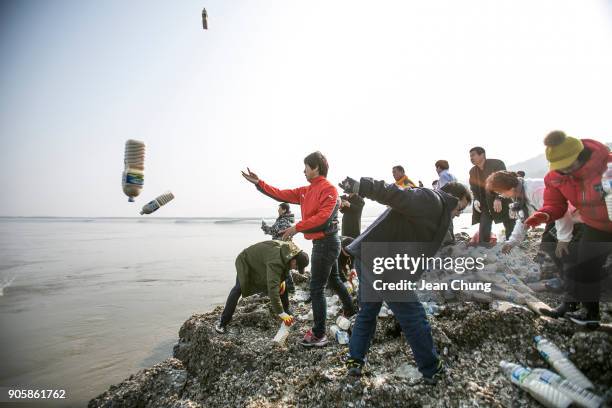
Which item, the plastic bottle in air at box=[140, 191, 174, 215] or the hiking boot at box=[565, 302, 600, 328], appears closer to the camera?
the hiking boot at box=[565, 302, 600, 328]

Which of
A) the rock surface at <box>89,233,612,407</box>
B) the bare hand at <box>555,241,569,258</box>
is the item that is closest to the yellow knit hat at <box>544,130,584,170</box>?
the bare hand at <box>555,241,569,258</box>

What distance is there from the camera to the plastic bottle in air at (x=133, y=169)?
3348 mm

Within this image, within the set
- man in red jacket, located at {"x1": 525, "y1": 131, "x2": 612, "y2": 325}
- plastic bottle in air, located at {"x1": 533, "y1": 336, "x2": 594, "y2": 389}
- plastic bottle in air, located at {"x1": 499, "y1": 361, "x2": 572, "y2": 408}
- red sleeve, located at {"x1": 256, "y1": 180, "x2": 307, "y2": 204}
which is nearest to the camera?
plastic bottle in air, located at {"x1": 499, "y1": 361, "x2": 572, "y2": 408}

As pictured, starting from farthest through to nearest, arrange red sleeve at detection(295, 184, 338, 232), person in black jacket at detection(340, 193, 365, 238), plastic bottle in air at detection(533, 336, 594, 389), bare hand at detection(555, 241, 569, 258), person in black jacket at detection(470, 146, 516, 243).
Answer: person in black jacket at detection(340, 193, 365, 238) → person in black jacket at detection(470, 146, 516, 243) → red sleeve at detection(295, 184, 338, 232) → bare hand at detection(555, 241, 569, 258) → plastic bottle in air at detection(533, 336, 594, 389)

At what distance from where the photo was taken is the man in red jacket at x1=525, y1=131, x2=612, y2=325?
252cm

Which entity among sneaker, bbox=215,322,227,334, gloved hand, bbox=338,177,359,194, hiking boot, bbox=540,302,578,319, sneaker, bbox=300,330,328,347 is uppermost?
gloved hand, bbox=338,177,359,194

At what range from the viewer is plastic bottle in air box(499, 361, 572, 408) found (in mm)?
2018

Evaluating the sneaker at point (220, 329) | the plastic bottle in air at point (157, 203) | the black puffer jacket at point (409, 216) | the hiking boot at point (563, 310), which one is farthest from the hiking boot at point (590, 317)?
the plastic bottle in air at point (157, 203)

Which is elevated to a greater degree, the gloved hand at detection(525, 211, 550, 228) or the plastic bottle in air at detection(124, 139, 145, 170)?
the plastic bottle in air at detection(124, 139, 145, 170)

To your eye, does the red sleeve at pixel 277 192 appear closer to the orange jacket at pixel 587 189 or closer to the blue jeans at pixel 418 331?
the blue jeans at pixel 418 331

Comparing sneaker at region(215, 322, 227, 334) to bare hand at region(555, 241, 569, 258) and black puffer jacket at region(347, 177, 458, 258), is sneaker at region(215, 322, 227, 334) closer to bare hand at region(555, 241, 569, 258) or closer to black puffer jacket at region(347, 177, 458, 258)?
black puffer jacket at region(347, 177, 458, 258)

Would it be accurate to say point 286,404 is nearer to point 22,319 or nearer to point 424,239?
point 424,239

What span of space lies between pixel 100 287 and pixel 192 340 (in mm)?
5768

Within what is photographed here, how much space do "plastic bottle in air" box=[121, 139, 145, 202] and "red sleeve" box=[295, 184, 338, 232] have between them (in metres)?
1.90
